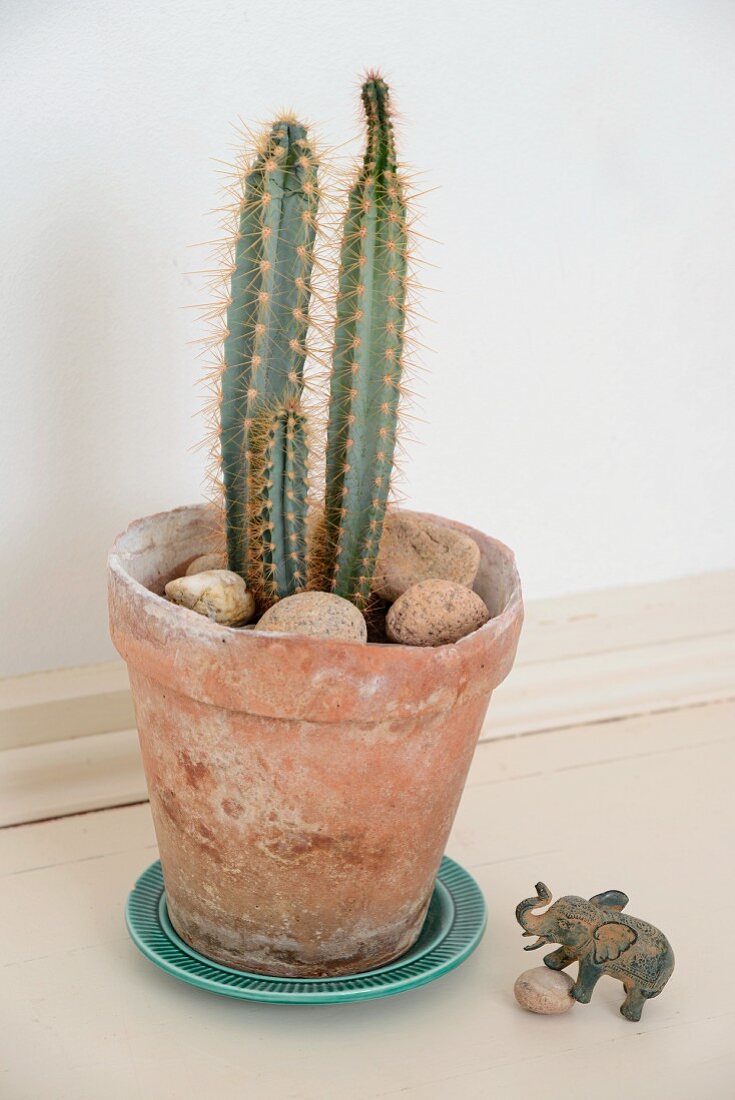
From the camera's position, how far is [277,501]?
3.52 ft

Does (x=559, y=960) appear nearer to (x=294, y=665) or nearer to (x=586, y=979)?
(x=586, y=979)

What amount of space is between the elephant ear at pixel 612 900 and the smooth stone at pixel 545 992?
7 cm

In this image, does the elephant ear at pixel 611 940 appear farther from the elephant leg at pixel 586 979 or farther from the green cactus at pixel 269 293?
the green cactus at pixel 269 293

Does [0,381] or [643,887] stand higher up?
[0,381]

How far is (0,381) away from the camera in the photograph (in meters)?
1.33

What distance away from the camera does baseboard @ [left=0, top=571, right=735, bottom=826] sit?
4.62 ft

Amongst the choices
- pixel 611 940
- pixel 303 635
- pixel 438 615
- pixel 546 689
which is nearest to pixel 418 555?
pixel 438 615

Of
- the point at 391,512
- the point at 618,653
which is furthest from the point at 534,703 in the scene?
the point at 391,512

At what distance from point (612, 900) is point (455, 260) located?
82 centimetres

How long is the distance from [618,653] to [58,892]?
0.87m

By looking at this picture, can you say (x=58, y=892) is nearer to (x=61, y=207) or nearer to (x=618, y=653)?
(x=61, y=207)

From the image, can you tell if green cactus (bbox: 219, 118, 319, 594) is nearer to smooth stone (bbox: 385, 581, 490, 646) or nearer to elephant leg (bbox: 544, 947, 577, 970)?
smooth stone (bbox: 385, 581, 490, 646)

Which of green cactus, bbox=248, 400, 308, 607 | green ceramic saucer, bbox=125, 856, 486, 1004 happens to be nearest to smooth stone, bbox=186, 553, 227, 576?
green cactus, bbox=248, 400, 308, 607

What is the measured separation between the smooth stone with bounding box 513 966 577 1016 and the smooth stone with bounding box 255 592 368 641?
1.16 feet
